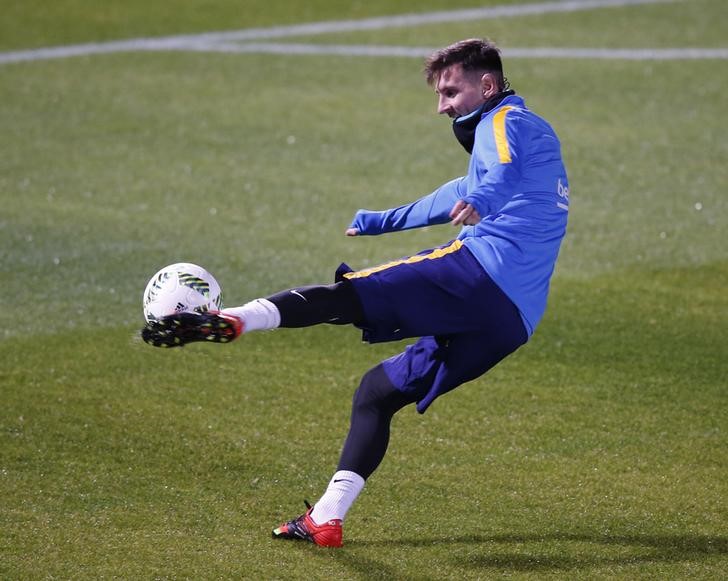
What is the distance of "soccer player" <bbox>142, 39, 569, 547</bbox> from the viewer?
5277 millimetres

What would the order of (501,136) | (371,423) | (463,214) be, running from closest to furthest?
(463,214), (501,136), (371,423)

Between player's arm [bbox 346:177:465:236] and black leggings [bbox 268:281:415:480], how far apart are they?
533 millimetres

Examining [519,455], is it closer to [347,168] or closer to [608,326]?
[608,326]

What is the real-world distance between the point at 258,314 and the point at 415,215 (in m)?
1.06

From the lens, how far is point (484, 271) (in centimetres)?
538

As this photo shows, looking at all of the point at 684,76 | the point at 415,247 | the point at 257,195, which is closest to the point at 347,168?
the point at 257,195

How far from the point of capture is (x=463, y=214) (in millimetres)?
4980

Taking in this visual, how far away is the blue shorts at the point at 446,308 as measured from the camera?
17.5ft

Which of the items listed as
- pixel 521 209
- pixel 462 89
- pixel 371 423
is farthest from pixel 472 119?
pixel 371 423

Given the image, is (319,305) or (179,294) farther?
(319,305)

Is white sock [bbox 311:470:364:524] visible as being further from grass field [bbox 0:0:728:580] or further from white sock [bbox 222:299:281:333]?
white sock [bbox 222:299:281:333]

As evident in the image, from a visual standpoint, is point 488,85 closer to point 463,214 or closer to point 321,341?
point 463,214

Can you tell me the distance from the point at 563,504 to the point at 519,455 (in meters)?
0.62

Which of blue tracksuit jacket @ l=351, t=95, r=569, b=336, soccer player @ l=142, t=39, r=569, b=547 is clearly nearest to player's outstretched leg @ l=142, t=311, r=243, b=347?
soccer player @ l=142, t=39, r=569, b=547
